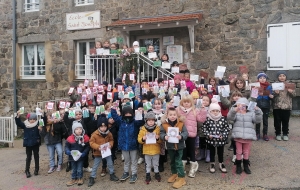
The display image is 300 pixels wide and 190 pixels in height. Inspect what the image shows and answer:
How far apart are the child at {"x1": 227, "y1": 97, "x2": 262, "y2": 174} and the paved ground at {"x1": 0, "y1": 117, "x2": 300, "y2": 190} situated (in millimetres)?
263

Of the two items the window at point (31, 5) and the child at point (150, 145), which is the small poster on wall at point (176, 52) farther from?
the window at point (31, 5)

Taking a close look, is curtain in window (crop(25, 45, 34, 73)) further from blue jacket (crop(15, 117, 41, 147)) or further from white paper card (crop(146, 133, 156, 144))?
white paper card (crop(146, 133, 156, 144))

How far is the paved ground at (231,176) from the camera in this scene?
4520mm

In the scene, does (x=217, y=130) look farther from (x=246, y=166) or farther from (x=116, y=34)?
(x=116, y=34)

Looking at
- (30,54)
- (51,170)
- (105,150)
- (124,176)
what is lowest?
(51,170)

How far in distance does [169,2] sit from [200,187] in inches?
266

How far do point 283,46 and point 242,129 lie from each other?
4.59 m

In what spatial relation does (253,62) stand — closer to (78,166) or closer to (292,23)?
(292,23)

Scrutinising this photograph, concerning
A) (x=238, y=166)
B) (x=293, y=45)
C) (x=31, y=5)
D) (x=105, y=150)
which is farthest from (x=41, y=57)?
(x=238, y=166)

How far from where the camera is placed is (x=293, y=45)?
8.21 m

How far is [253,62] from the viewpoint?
8.68 meters

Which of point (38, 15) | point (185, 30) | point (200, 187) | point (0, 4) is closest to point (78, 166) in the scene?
point (200, 187)

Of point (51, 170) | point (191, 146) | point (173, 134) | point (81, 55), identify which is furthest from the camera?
point (81, 55)

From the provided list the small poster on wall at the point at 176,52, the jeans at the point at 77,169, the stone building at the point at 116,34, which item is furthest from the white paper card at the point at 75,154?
the small poster on wall at the point at 176,52
